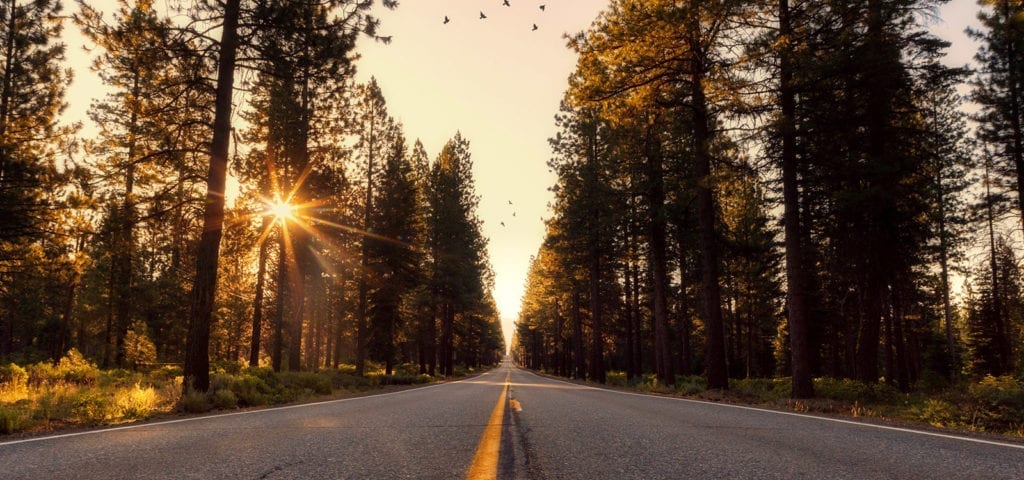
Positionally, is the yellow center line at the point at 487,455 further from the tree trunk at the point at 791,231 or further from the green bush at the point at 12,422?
the tree trunk at the point at 791,231

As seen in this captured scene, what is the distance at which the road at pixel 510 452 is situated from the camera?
3.03 meters

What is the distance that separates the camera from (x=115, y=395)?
9.40 meters

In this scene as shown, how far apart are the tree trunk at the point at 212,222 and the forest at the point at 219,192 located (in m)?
0.04

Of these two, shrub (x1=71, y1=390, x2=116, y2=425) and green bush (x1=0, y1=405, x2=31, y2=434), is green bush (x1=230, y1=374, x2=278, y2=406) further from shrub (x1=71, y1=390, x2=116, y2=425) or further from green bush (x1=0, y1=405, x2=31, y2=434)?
green bush (x1=0, y1=405, x2=31, y2=434)

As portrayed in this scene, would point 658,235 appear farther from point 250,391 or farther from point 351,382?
point 250,391

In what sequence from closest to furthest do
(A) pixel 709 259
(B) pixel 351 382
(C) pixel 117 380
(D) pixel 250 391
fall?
1. (D) pixel 250 391
2. (A) pixel 709 259
3. (C) pixel 117 380
4. (B) pixel 351 382

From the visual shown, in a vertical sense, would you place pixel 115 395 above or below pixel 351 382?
above

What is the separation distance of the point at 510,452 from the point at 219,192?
1057cm

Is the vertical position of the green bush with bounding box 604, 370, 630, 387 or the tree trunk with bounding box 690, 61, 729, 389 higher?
the tree trunk with bounding box 690, 61, 729, 389

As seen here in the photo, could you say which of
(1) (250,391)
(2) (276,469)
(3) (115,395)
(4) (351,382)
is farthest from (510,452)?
(4) (351,382)

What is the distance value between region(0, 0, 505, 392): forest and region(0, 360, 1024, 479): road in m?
7.53

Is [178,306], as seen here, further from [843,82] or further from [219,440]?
[843,82]

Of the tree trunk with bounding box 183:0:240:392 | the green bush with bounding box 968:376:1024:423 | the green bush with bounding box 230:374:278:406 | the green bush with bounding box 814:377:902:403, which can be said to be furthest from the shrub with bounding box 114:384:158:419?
the green bush with bounding box 814:377:902:403

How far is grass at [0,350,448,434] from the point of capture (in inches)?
281
